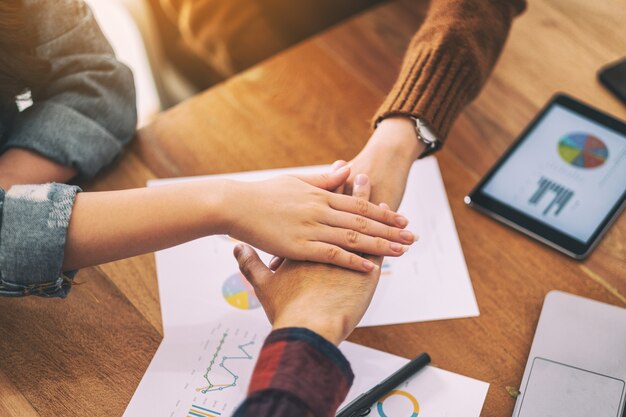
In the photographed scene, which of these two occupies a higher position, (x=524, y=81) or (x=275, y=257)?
(x=524, y=81)

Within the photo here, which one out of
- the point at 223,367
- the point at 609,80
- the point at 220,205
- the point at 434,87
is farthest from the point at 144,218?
the point at 609,80

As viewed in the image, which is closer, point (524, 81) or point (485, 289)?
point (485, 289)

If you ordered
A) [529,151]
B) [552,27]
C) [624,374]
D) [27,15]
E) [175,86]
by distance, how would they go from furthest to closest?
[175,86] → [552,27] → [529,151] → [27,15] → [624,374]

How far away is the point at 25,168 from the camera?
0.81 metres

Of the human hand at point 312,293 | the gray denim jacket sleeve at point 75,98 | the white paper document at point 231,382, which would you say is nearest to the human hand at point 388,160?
the human hand at point 312,293

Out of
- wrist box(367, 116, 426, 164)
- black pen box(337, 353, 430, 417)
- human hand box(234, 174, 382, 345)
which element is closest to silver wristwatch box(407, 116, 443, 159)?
wrist box(367, 116, 426, 164)

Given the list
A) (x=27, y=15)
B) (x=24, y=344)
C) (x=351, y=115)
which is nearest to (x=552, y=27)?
(x=351, y=115)

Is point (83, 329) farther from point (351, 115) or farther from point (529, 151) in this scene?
point (529, 151)

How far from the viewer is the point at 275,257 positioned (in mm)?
786

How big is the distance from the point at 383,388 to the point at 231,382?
0.18 metres

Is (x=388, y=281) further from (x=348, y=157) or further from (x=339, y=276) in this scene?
(x=348, y=157)

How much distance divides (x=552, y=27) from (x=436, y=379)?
0.71m

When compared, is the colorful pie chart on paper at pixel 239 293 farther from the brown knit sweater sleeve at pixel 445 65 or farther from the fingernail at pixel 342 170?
the brown knit sweater sleeve at pixel 445 65

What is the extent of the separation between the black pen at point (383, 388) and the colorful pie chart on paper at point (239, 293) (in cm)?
18
